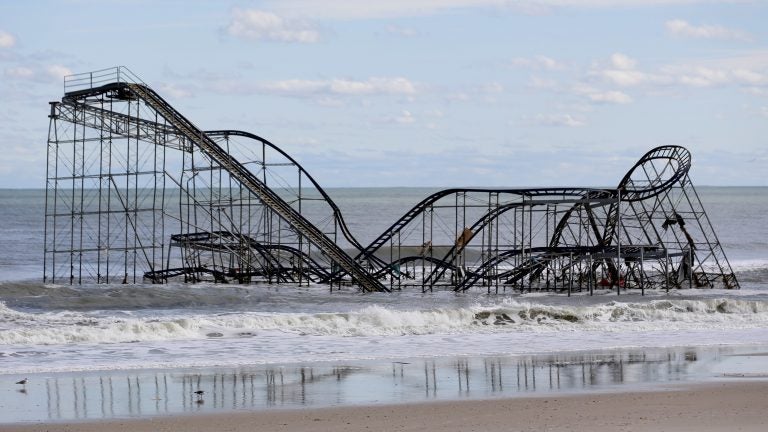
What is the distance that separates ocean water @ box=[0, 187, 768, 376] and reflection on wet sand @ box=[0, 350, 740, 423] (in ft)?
4.10

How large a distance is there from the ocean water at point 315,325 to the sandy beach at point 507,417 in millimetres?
5455

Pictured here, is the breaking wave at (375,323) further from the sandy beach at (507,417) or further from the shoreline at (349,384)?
the sandy beach at (507,417)

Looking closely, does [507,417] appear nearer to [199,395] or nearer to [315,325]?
[199,395]

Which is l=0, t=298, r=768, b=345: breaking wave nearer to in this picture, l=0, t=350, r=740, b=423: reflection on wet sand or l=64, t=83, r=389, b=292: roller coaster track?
l=0, t=350, r=740, b=423: reflection on wet sand

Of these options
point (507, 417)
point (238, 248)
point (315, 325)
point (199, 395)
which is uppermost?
point (238, 248)

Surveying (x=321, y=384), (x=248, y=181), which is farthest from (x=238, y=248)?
(x=321, y=384)

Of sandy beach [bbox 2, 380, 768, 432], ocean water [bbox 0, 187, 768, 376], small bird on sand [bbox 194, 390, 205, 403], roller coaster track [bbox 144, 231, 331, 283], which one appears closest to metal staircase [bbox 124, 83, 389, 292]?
ocean water [bbox 0, 187, 768, 376]

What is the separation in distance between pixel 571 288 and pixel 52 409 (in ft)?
95.2

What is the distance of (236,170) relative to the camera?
1700 inches

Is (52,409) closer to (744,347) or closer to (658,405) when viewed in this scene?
(658,405)

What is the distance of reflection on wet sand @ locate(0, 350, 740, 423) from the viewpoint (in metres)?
16.1

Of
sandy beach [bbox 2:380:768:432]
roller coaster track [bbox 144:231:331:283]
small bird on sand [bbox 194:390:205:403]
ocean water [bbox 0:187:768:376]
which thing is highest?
roller coaster track [bbox 144:231:331:283]

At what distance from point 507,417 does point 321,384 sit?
3.95 metres

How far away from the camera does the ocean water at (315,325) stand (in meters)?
22.5
